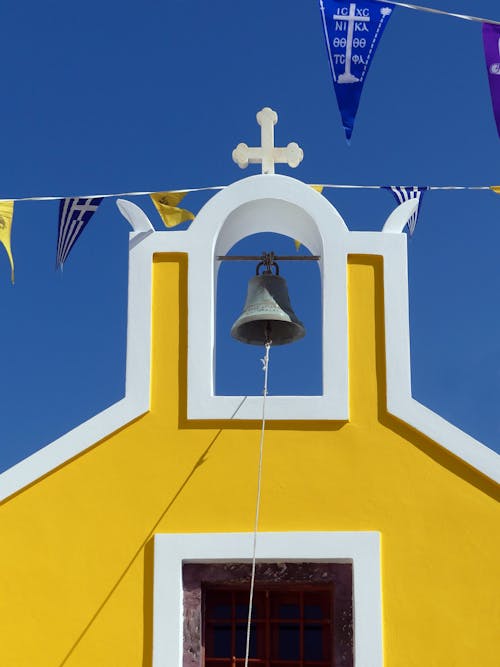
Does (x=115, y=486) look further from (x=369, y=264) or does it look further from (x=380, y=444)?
(x=369, y=264)

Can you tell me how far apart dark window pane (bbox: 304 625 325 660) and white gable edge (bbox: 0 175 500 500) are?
1.25 m

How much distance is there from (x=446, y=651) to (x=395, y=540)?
666mm

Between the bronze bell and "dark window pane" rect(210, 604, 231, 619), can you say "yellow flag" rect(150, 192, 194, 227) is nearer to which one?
the bronze bell

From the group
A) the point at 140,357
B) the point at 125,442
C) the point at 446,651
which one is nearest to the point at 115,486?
the point at 125,442

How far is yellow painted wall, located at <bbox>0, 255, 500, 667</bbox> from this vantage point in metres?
5.98

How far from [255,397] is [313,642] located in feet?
4.85

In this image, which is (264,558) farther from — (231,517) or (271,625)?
(271,625)

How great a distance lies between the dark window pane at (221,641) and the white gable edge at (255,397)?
1.25m

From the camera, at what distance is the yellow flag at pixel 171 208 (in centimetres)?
770

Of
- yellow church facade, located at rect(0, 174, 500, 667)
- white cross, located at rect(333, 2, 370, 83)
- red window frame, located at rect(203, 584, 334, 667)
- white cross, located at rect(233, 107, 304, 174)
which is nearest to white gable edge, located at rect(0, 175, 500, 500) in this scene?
yellow church facade, located at rect(0, 174, 500, 667)

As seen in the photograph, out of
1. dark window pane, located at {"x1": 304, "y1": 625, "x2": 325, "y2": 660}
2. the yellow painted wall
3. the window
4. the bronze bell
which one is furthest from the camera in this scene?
the bronze bell

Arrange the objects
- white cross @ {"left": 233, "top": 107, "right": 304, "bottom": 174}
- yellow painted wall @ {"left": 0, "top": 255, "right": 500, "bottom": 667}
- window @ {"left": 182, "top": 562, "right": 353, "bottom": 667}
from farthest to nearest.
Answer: white cross @ {"left": 233, "top": 107, "right": 304, "bottom": 174} < window @ {"left": 182, "top": 562, "right": 353, "bottom": 667} < yellow painted wall @ {"left": 0, "top": 255, "right": 500, "bottom": 667}

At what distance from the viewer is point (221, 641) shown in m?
6.30

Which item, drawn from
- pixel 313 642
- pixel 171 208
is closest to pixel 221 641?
pixel 313 642
